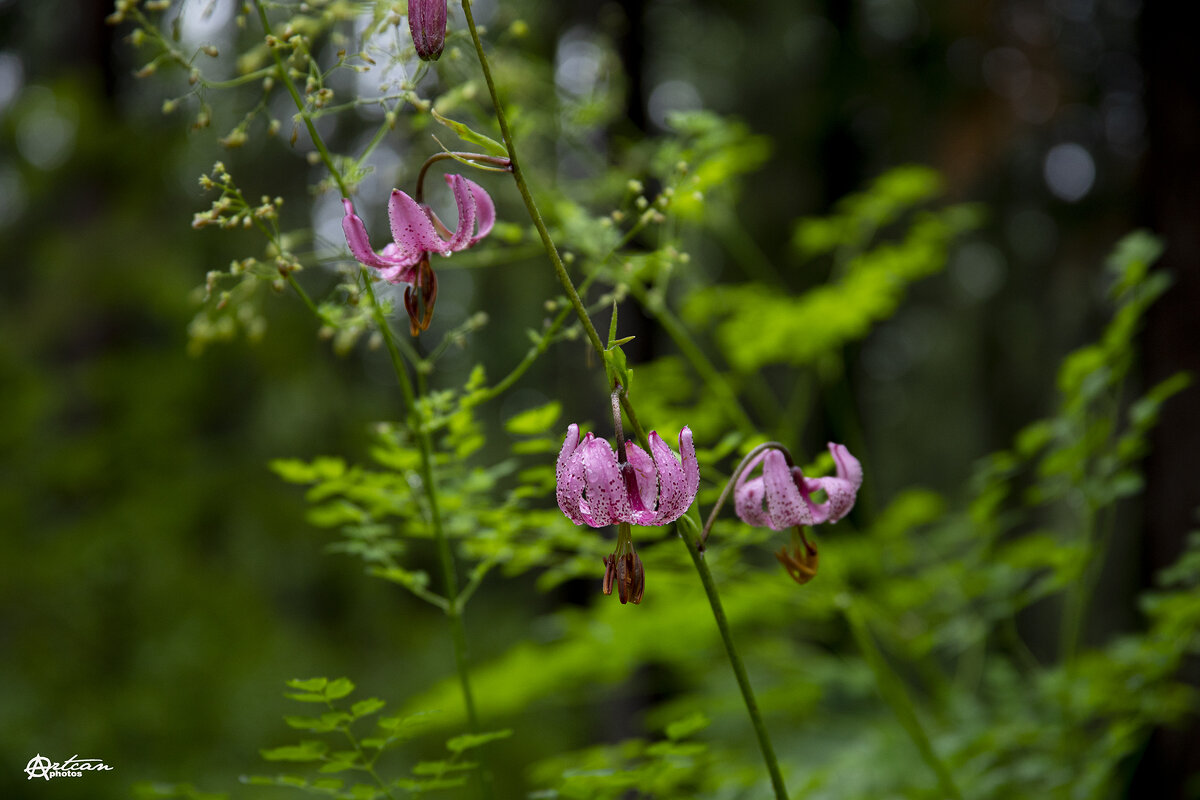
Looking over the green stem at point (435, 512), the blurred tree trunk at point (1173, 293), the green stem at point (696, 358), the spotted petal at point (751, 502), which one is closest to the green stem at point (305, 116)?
the green stem at point (435, 512)

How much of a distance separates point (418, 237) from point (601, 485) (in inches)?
15.9

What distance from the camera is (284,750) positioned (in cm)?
111

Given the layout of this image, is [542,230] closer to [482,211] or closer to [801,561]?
[482,211]

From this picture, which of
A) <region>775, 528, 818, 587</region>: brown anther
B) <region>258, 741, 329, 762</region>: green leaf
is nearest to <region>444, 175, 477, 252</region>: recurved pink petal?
<region>775, 528, 818, 587</region>: brown anther

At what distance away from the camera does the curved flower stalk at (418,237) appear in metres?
1.00

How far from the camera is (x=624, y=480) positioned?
934mm

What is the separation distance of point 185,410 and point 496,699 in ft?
9.61

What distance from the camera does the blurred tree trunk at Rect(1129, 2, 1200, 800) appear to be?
3037mm

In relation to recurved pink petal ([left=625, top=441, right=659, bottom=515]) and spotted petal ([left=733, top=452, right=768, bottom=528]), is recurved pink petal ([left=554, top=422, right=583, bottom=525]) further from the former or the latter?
spotted petal ([left=733, top=452, right=768, bottom=528])

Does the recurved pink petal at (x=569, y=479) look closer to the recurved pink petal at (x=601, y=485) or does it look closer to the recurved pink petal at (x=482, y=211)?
the recurved pink petal at (x=601, y=485)

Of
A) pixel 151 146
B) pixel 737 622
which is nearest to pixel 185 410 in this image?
pixel 151 146

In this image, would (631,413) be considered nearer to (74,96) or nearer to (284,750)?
(284,750)

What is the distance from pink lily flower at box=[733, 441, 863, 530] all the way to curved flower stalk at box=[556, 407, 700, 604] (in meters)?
0.14

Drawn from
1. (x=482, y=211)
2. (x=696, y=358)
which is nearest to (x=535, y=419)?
(x=482, y=211)
